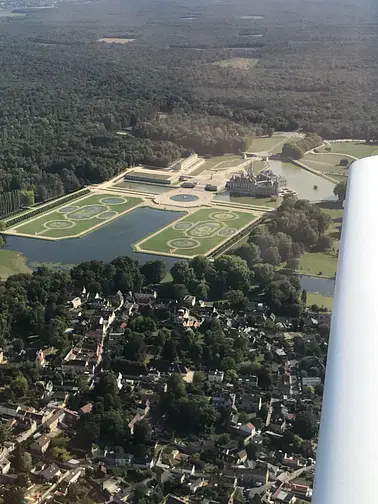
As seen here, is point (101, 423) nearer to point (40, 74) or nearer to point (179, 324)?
point (179, 324)

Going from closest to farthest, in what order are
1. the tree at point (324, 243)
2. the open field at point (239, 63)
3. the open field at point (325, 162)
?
the tree at point (324, 243), the open field at point (325, 162), the open field at point (239, 63)

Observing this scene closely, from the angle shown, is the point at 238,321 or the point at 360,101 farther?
the point at 360,101

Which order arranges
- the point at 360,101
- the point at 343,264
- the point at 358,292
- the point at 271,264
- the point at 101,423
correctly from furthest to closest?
1. the point at 360,101
2. the point at 271,264
3. the point at 101,423
4. the point at 343,264
5. the point at 358,292

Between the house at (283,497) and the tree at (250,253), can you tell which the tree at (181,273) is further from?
the house at (283,497)

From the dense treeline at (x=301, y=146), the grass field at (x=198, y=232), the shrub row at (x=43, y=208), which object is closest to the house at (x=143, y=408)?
the grass field at (x=198, y=232)

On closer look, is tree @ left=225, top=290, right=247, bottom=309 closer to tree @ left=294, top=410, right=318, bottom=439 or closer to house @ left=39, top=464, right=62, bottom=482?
tree @ left=294, top=410, right=318, bottom=439

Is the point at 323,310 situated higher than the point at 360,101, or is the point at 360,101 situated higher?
the point at 360,101

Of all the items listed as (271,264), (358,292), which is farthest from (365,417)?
(271,264)

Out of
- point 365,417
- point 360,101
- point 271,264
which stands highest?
point 365,417
